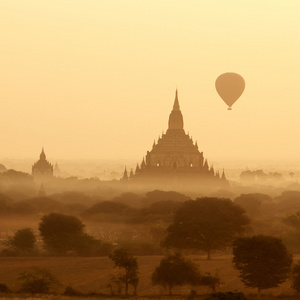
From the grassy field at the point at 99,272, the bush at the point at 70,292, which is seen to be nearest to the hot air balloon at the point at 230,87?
the grassy field at the point at 99,272

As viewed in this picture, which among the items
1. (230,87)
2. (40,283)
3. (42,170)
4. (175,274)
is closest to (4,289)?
(40,283)

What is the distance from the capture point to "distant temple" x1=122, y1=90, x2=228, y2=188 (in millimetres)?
147000

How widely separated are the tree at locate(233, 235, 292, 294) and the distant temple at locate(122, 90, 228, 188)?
9832 cm

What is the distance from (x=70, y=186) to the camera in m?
190

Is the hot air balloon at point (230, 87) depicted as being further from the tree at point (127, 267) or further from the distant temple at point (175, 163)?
the tree at point (127, 267)

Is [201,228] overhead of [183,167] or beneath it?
beneath

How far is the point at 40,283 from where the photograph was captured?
43312 millimetres

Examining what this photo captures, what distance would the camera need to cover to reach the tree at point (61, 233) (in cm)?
6181

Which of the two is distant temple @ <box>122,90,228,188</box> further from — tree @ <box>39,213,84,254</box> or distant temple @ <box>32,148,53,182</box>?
tree @ <box>39,213,84,254</box>

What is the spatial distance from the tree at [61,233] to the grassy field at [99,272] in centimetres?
412

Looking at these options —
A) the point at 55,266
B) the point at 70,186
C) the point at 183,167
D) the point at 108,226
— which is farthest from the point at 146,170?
the point at 55,266

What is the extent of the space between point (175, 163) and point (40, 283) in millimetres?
104547

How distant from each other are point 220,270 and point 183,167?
95646mm

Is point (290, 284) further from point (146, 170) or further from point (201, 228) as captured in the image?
point (146, 170)
